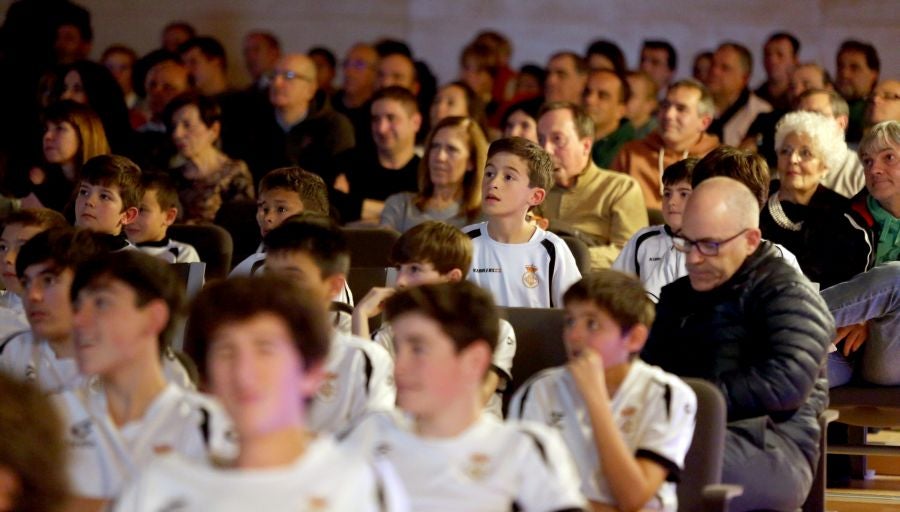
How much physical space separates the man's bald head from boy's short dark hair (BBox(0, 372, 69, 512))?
78.1 inches

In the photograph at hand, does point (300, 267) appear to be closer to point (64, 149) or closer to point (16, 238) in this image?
point (16, 238)

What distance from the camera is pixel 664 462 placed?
3.12 m

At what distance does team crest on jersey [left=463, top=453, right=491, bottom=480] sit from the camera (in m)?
2.73

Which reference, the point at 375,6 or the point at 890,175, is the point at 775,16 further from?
the point at 890,175

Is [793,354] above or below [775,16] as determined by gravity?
below

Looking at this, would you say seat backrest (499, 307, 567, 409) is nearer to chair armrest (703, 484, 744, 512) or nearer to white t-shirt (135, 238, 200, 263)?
chair armrest (703, 484, 744, 512)

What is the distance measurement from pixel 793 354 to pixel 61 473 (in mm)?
1939

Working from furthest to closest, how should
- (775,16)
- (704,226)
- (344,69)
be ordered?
(775,16), (344,69), (704,226)

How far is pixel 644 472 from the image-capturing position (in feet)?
10.3

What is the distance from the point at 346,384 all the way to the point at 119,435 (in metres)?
0.66

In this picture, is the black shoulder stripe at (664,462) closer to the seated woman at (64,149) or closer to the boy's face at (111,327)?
the boy's face at (111,327)

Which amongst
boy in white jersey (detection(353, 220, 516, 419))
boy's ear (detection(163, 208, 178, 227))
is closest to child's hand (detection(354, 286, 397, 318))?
boy in white jersey (detection(353, 220, 516, 419))

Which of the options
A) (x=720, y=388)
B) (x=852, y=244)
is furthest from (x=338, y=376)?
(x=852, y=244)

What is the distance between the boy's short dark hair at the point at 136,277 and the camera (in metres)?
3.01
